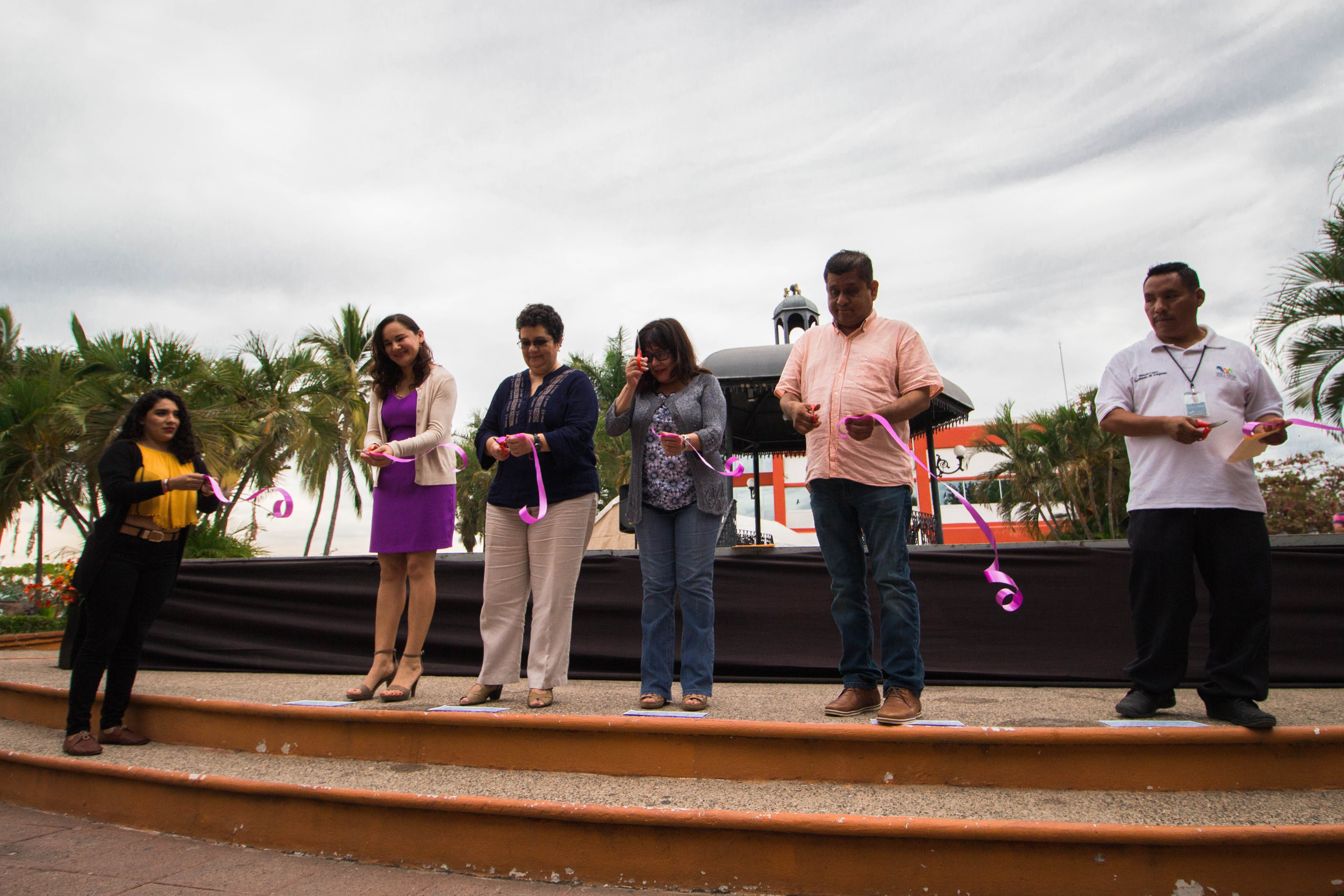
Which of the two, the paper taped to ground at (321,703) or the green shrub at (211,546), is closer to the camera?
the paper taped to ground at (321,703)

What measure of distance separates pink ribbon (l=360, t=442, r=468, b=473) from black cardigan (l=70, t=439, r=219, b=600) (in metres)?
0.86

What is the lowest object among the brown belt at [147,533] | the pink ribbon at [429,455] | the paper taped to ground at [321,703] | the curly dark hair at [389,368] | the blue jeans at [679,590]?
the paper taped to ground at [321,703]

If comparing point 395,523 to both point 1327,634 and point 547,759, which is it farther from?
point 1327,634

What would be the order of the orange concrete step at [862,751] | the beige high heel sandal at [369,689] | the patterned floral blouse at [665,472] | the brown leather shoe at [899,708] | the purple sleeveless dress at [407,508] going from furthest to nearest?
1. the purple sleeveless dress at [407,508]
2. the beige high heel sandal at [369,689]
3. the patterned floral blouse at [665,472]
4. the brown leather shoe at [899,708]
5. the orange concrete step at [862,751]

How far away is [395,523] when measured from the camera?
3207 millimetres

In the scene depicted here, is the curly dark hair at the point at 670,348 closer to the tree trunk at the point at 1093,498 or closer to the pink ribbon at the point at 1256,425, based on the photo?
the pink ribbon at the point at 1256,425

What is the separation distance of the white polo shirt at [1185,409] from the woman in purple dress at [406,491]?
249 centimetres

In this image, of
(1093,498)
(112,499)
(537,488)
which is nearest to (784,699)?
(537,488)

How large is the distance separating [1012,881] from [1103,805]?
38cm

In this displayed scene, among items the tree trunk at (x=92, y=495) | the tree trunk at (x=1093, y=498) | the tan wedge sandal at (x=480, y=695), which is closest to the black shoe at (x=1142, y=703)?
the tan wedge sandal at (x=480, y=695)

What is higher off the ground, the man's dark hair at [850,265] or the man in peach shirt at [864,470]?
the man's dark hair at [850,265]

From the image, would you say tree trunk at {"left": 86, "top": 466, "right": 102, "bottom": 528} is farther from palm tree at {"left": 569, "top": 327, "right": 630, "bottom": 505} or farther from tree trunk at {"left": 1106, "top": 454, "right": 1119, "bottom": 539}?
tree trunk at {"left": 1106, "top": 454, "right": 1119, "bottom": 539}

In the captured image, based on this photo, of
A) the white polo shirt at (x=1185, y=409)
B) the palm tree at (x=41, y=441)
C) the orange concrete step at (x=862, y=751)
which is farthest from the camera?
the palm tree at (x=41, y=441)

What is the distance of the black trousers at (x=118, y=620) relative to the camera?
2.95 meters
